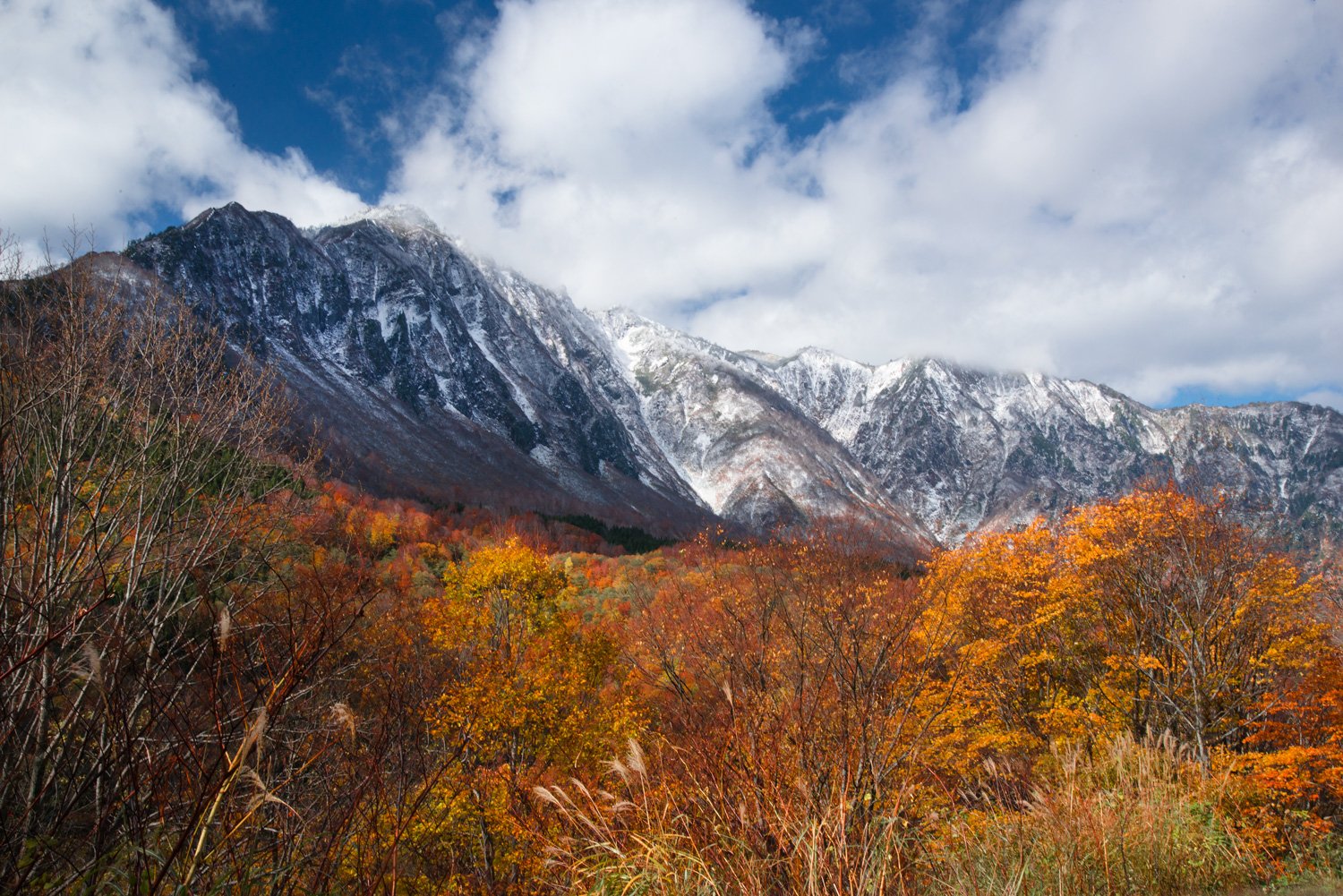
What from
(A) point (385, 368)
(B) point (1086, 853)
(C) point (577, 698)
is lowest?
(C) point (577, 698)

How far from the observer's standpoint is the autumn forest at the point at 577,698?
289 cm

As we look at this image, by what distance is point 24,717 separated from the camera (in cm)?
525

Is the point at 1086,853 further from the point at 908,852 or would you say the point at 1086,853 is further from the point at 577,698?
the point at 577,698

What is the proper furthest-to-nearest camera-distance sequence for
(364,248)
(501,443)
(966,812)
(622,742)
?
(364,248)
(501,443)
(622,742)
(966,812)

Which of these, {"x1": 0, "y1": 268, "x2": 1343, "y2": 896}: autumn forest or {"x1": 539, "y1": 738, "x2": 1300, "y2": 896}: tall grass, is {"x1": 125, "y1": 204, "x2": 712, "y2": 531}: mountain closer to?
{"x1": 0, "y1": 268, "x2": 1343, "y2": 896}: autumn forest

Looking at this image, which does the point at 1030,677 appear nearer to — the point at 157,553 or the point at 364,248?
the point at 157,553

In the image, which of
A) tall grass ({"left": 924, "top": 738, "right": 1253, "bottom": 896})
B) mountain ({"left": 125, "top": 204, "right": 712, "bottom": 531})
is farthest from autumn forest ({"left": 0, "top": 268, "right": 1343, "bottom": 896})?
mountain ({"left": 125, "top": 204, "right": 712, "bottom": 531})

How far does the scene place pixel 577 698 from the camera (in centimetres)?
1911

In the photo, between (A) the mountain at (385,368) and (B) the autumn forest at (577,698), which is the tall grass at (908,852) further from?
(A) the mountain at (385,368)

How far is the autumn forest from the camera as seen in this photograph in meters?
2.89

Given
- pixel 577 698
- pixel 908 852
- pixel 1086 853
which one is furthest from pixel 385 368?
pixel 1086 853

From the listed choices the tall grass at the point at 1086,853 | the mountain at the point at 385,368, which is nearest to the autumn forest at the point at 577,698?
the tall grass at the point at 1086,853

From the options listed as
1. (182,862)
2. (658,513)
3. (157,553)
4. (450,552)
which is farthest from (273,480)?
(658,513)

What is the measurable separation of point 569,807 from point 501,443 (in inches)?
6769
